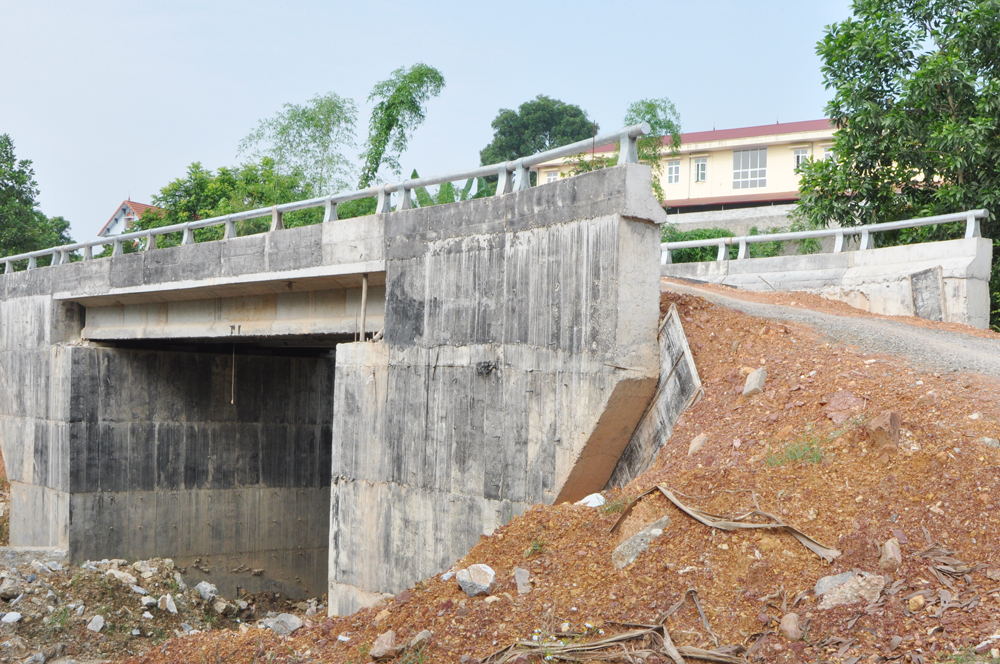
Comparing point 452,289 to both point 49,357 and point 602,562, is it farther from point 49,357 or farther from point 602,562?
point 49,357

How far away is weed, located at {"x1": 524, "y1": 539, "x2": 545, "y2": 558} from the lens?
6965 millimetres

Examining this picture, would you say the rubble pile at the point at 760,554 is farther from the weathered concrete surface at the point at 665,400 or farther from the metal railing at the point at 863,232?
the metal railing at the point at 863,232

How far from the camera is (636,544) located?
257 inches

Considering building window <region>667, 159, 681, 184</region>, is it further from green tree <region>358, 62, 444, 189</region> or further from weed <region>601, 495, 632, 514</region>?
weed <region>601, 495, 632, 514</region>

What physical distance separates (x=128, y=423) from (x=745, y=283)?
11437 mm

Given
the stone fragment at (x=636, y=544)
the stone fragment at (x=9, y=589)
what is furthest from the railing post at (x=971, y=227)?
the stone fragment at (x=9, y=589)

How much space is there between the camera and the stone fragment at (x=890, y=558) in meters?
5.59

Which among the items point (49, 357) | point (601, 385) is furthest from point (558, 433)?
point (49, 357)

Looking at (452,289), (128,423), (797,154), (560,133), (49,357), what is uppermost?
(560,133)

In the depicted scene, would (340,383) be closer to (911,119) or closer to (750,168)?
(911,119)

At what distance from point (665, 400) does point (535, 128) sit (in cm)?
5290

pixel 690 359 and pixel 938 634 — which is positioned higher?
pixel 690 359

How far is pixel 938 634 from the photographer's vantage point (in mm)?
5027

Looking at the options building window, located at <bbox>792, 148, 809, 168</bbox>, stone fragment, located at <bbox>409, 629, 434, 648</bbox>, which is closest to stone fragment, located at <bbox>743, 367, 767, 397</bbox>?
stone fragment, located at <bbox>409, 629, 434, 648</bbox>
